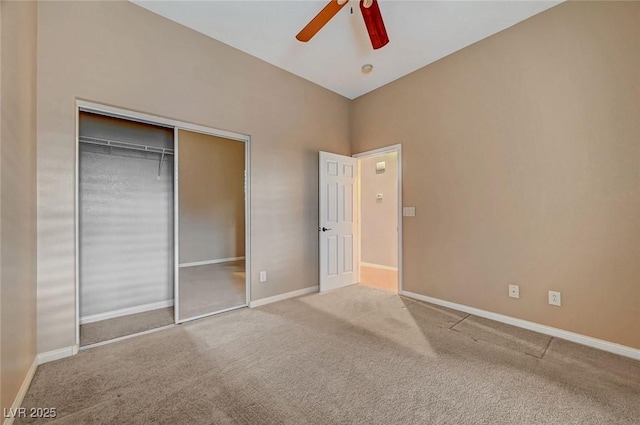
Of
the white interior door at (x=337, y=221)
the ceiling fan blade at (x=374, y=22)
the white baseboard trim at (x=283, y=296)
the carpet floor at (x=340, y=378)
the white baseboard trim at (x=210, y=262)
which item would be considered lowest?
the carpet floor at (x=340, y=378)

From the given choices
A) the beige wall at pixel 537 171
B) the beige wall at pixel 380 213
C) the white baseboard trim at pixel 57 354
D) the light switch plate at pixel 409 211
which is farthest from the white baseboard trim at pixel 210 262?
the beige wall at pixel 537 171

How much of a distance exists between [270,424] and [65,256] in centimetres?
211

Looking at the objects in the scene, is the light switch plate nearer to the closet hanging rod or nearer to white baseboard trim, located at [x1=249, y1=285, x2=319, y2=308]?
white baseboard trim, located at [x1=249, y1=285, x2=319, y2=308]

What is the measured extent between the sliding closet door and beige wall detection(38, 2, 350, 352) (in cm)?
109

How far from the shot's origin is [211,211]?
512 centimetres

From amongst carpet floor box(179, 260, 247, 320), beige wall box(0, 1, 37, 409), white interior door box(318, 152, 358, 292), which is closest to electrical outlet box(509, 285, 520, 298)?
white interior door box(318, 152, 358, 292)

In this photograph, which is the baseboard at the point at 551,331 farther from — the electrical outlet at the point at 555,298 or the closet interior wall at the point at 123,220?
the closet interior wall at the point at 123,220

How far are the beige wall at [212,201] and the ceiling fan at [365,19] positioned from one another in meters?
2.78

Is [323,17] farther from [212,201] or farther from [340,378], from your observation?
[212,201]

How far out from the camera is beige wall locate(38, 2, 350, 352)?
85.0 inches

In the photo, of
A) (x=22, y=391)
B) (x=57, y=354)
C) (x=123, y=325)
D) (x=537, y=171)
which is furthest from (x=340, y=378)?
(x=537, y=171)

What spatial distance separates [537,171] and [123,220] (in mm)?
4492

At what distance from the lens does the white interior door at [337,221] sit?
4.00m

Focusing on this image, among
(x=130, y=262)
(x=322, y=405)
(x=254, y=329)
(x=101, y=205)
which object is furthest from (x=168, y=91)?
(x=322, y=405)
